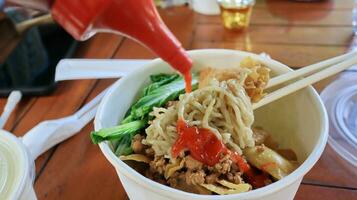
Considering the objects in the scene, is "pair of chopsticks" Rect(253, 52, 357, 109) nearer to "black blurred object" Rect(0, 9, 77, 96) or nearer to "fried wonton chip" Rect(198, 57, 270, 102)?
"fried wonton chip" Rect(198, 57, 270, 102)

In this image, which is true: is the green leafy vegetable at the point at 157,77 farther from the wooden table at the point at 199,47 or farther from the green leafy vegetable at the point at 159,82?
the wooden table at the point at 199,47

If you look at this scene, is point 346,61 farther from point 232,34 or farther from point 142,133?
point 232,34

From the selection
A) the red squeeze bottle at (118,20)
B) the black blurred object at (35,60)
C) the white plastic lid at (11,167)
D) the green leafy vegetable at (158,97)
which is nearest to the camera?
the red squeeze bottle at (118,20)

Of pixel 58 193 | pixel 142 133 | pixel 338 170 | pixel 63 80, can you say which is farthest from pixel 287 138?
pixel 63 80

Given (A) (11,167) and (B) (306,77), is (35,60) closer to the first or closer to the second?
(A) (11,167)

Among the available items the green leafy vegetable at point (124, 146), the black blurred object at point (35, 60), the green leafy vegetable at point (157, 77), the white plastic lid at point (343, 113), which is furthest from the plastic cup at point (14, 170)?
the white plastic lid at point (343, 113)
